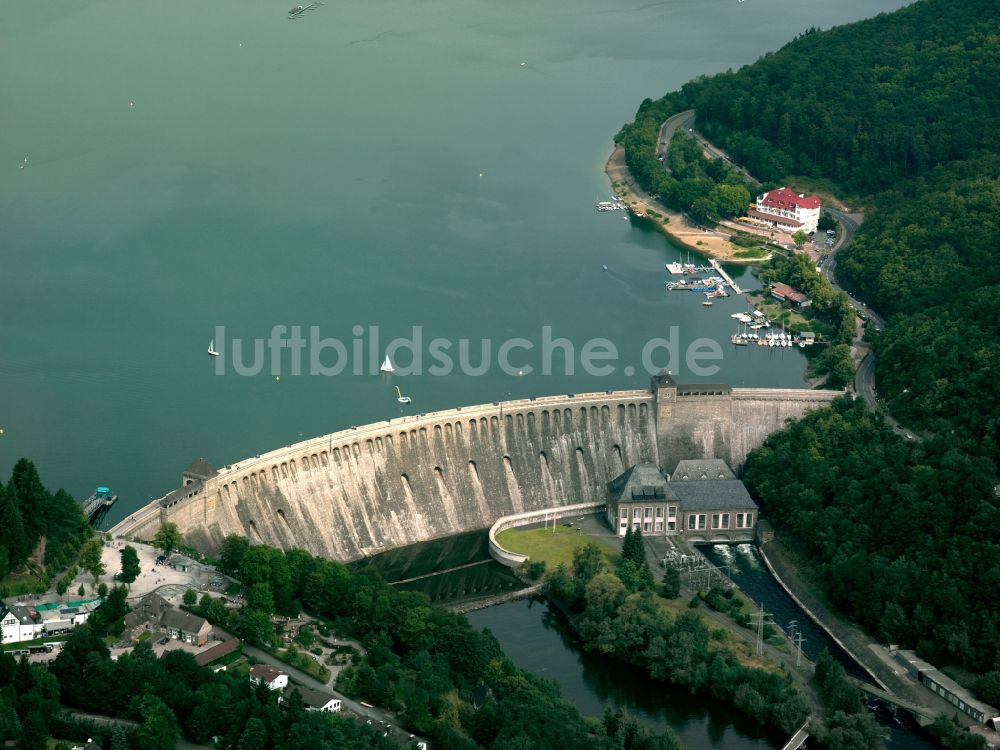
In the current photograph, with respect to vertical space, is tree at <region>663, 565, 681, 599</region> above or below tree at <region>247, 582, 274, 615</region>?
below

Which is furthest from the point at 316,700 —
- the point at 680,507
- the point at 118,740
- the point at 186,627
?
the point at 680,507

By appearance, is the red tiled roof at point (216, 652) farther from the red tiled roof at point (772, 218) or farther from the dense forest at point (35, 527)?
the red tiled roof at point (772, 218)

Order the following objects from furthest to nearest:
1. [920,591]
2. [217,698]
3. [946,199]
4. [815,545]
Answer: [946,199]
[815,545]
[920,591]
[217,698]

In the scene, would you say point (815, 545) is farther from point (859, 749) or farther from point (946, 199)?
point (946, 199)

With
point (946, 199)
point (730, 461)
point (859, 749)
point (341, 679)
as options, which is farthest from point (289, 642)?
point (946, 199)

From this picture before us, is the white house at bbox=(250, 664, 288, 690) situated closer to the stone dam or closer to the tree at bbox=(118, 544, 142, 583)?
the tree at bbox=(118, 544, 142, 583)

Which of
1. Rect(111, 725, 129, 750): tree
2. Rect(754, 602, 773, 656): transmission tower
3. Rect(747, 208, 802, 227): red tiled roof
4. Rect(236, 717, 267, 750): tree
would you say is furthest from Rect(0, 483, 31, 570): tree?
Rect(747, 208, 802, 227): red tiled roof

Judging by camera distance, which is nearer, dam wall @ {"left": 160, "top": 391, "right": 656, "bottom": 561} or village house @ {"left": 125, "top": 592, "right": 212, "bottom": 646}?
village house @ {"left": 125, "top": 592, "right": 212, "bottom": 646}
